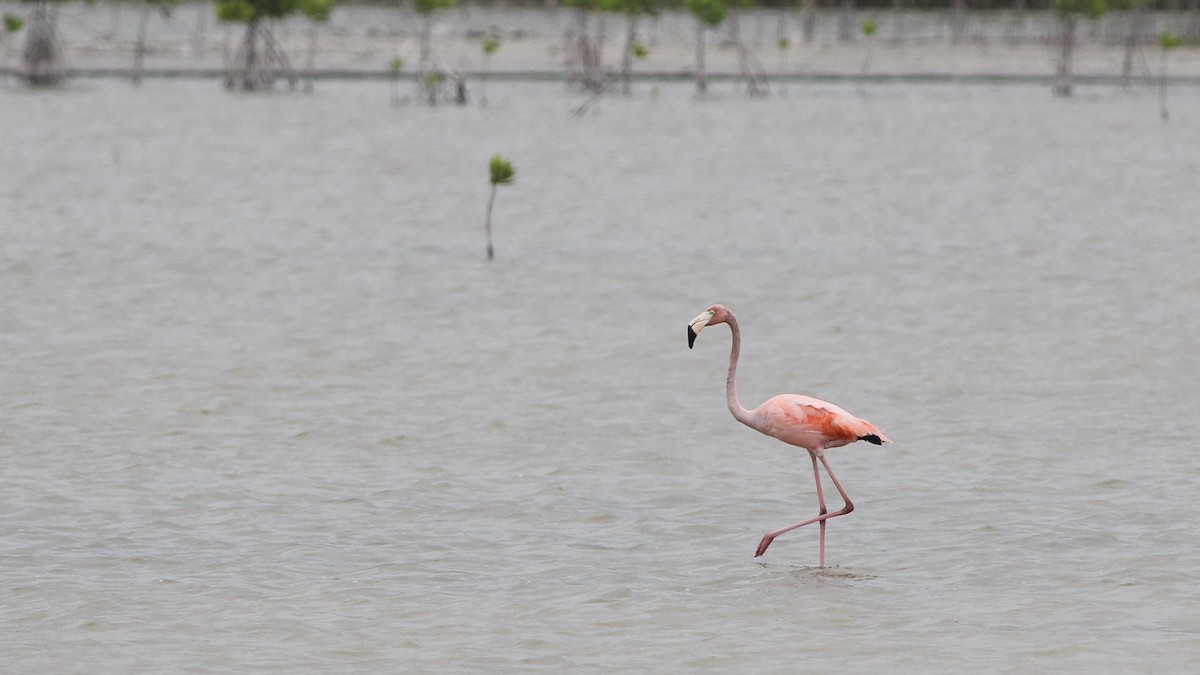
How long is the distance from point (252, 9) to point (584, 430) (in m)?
33.5

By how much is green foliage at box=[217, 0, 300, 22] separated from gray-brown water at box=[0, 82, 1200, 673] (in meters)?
16.2

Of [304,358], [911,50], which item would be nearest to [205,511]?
[304,358]

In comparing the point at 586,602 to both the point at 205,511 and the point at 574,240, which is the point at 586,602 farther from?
the point at 574,240

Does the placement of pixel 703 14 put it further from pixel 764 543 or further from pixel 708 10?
pixel 764 543

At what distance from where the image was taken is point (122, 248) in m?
20.4

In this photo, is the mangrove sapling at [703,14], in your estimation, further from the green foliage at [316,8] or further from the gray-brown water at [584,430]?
the gray-brown water at [584,430]

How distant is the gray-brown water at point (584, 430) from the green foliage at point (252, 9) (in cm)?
1620

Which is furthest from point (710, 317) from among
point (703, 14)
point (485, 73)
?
point (485, 73)

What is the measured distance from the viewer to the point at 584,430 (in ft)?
38.4

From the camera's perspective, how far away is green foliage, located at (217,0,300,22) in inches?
1670

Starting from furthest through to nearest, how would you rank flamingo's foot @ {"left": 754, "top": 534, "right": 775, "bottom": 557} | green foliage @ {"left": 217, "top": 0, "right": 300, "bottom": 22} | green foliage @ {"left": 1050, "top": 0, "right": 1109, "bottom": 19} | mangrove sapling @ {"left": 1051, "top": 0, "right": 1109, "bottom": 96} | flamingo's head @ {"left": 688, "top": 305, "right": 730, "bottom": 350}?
1. mangrove sapling @ {"left": 1051, "top": 0, "right": 1109, "bottom": 96}
2. green foliage @ {"left": 1050, "top": 0, "right": 1109, "bottom": 19}
3. green foliage @ {"left": 217, "top": 0, "right": 300, "bottom": 22}
4. flamingo's foot @ {"left": 754, "top": 534, "right": 775, "bottom": 557}
5. flamingo's head @ {"left": 688, "top": 305, "right": 730, "bottom": 350}

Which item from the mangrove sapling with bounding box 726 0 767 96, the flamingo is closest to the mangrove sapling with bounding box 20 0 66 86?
the mangrove sapling with bounding box 726 0 767 96

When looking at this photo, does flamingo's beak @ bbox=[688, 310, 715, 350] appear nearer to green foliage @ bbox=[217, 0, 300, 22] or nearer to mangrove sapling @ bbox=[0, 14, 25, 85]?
green foliage @ bbox=[217, 0, 300, 22]

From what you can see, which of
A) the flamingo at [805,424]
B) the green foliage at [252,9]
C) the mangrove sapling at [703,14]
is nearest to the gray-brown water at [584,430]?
the flamingo at [805,424]
